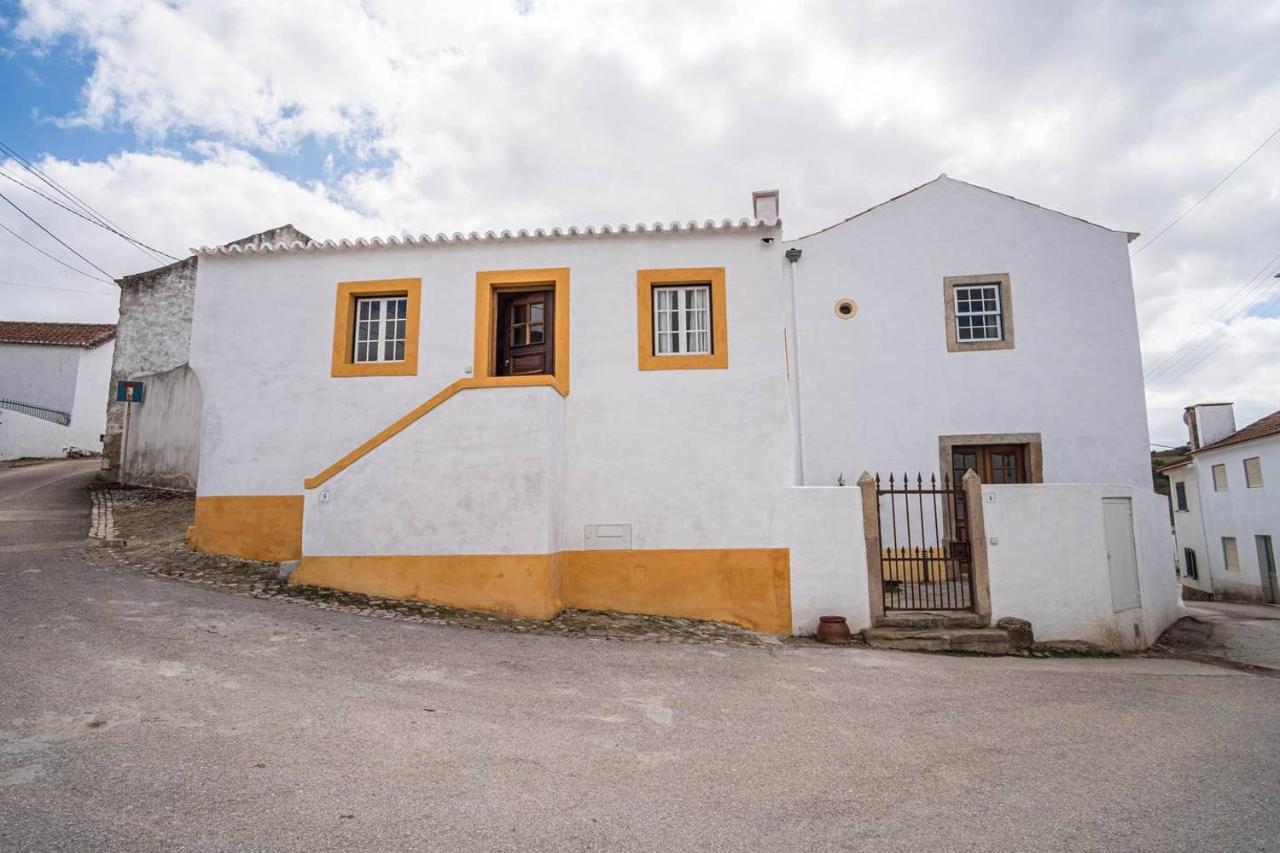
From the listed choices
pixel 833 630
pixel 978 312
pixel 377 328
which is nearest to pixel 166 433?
pixel 377 328

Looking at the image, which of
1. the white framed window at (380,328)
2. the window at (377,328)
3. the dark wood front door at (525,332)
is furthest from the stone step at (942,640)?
the white framed window at (380,328)

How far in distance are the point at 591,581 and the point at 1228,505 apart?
82.4 feet

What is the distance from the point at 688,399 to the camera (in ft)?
31.0

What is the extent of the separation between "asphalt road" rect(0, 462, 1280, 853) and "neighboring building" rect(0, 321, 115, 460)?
2356cm

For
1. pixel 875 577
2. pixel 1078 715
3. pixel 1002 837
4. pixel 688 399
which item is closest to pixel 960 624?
pixel 875 577

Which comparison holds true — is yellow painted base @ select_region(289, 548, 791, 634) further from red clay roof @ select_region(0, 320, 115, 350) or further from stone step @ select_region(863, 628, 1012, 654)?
red clay roof @ select_region(0, 320, 115, 350)

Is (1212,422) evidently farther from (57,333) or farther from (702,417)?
(57,333)

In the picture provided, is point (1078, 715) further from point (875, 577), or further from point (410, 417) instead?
point (410, 417)

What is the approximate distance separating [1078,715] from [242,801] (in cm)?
595

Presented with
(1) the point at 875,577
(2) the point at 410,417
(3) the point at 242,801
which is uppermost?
(2) the point at 410,417

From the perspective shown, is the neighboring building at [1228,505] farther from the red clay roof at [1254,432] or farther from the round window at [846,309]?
the round window at [846,309]

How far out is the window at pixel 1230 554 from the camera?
23.5 metres

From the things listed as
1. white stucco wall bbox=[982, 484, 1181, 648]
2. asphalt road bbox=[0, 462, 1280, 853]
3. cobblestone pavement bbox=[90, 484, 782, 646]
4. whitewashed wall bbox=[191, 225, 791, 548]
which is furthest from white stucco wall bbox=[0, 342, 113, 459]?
white stucco wall bbox=[982, 484, 1181, 648]

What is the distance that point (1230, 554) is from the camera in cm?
2394
